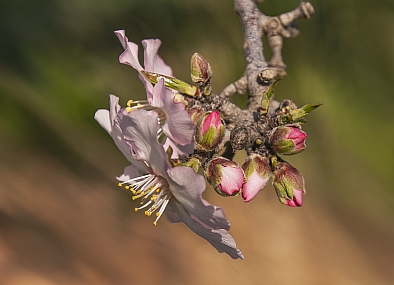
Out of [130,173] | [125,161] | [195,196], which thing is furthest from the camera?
[125,161]

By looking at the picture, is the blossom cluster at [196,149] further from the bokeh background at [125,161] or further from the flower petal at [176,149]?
the bokeh background at [125,161]

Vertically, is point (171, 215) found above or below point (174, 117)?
below

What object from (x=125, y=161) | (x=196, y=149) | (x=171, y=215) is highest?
(x=196, y=149)

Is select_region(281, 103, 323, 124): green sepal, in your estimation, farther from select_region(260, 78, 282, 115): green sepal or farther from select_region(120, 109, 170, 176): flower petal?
select_region(120, 109, 170, 176): flower petal

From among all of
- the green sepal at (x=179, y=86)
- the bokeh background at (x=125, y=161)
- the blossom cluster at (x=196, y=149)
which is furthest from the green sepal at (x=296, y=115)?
the bokeh background at (x=125, y=161)

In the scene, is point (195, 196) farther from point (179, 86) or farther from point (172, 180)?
point (179, 86)

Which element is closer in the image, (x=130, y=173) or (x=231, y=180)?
(x=231, y=180)

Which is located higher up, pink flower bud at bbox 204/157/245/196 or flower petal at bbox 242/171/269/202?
pink flower bud at bbox 204/157/245/196

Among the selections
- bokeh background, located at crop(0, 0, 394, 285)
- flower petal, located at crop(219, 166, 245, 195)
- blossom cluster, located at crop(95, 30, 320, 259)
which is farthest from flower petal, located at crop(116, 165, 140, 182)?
bokeh background, located at crop(0, 0, 394, 285)

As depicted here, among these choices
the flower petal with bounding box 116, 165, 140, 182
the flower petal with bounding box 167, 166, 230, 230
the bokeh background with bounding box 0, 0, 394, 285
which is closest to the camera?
the flower petal with bounding box 167, 166, 230, 230

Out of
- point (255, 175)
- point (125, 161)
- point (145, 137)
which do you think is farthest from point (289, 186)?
point (125, 161)
